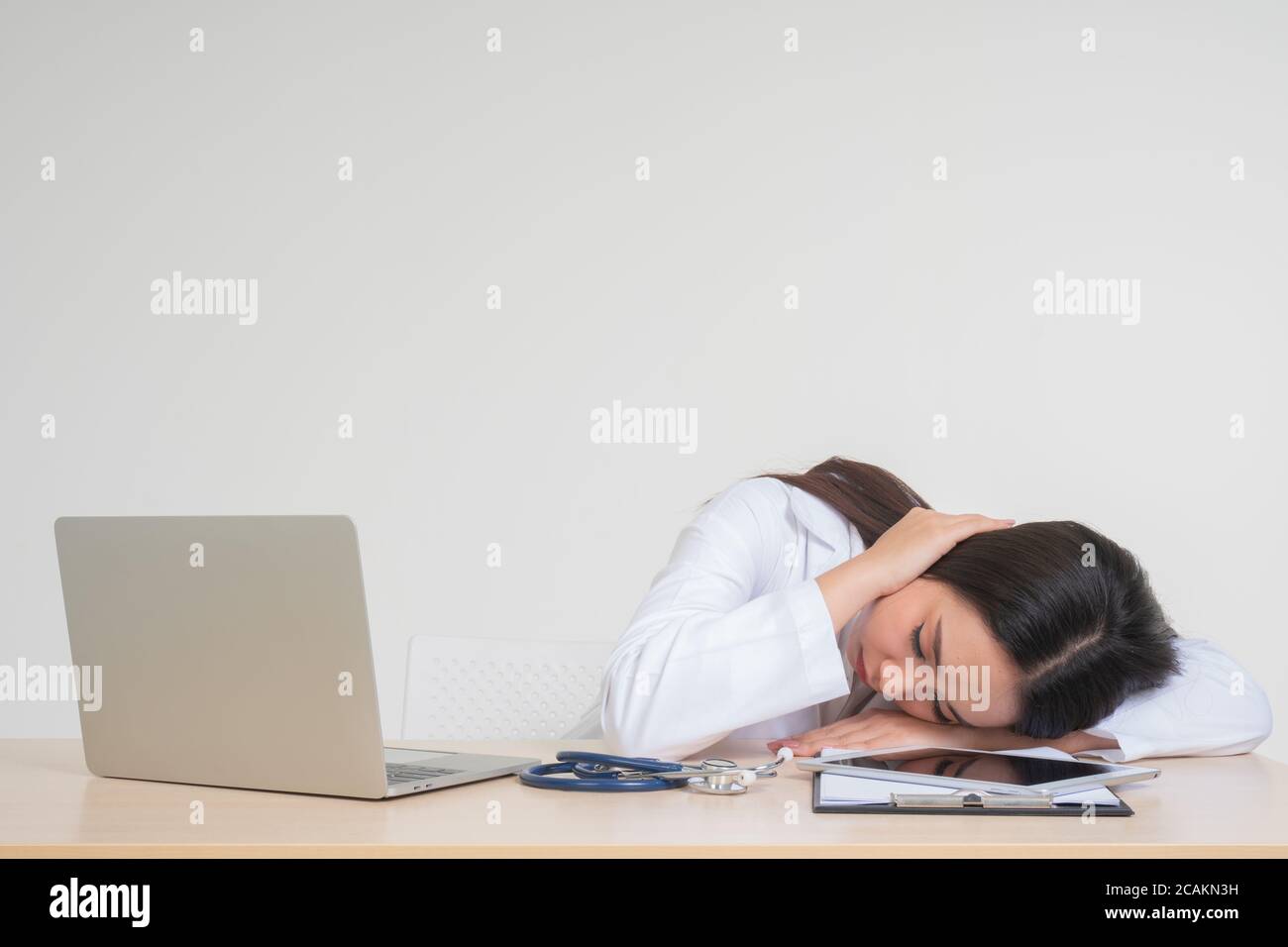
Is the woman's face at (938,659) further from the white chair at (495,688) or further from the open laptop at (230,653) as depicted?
the white chair at (495,688)

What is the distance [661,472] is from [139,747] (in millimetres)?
1960

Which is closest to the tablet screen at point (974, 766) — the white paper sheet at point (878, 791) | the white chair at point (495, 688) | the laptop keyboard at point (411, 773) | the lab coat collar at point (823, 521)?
the white paper sheet at point (878, 791)

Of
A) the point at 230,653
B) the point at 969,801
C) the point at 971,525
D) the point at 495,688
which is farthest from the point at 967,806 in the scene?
the point at 495,688

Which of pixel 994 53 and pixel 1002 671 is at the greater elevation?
pixel 994 53

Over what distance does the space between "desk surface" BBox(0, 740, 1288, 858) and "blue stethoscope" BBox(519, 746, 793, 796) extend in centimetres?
1

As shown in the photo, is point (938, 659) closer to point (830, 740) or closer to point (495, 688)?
point (830, 740)

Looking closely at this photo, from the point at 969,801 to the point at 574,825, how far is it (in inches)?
13.6

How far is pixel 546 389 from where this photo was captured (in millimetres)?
2988

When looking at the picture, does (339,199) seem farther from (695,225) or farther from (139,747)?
(139,747)

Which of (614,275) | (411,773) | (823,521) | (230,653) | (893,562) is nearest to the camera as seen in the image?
(230,653)

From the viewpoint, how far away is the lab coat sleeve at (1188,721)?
4.57 feet

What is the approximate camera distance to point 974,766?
115 cm

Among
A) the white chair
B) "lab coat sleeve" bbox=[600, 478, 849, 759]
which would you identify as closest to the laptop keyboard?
"lab coat sleeve" bbox=[600, 478, 849, 759]
